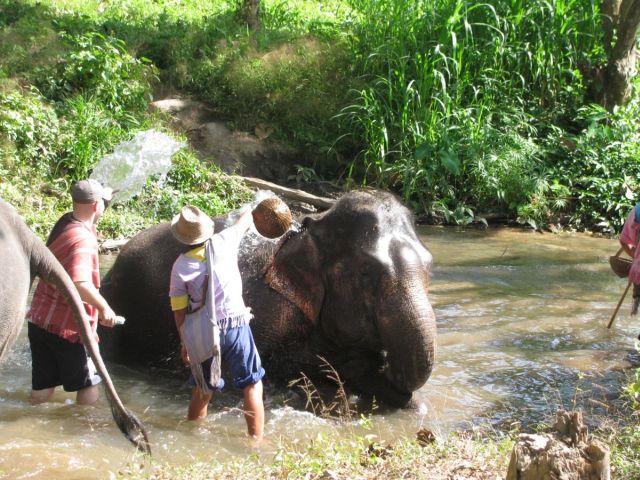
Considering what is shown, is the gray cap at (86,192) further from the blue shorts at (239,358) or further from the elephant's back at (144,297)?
the elephant's back at (144,297)

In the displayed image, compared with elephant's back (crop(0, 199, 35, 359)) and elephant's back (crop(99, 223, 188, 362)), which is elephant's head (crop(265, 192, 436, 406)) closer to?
elephant's back (crop(99, 223, 188, 362))

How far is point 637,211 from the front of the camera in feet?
21.5

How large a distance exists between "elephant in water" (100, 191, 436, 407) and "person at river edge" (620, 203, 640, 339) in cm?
178

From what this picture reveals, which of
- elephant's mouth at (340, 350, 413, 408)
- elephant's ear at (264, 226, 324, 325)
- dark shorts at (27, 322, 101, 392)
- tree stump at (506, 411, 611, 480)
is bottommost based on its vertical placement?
elephant's mouth at (340, 350, 413, 408)

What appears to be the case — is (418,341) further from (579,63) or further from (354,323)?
(579,63)

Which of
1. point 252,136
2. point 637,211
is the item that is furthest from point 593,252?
point 252,136

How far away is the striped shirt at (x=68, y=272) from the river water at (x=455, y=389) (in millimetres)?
576

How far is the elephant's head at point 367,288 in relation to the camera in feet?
17.2

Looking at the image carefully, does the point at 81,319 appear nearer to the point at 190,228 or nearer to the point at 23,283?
the point at 23,283

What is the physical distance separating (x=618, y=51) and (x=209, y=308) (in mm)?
10110

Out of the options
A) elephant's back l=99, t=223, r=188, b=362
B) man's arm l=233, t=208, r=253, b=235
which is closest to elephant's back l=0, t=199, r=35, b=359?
man's arm l=233, t=208, r=253, b=235

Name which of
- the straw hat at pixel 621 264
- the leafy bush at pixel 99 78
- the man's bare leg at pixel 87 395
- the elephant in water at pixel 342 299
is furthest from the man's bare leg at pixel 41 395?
the leafy bush at pixel 99 78

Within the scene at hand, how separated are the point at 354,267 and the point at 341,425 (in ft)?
3.15

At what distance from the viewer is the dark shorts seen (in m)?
5.02
